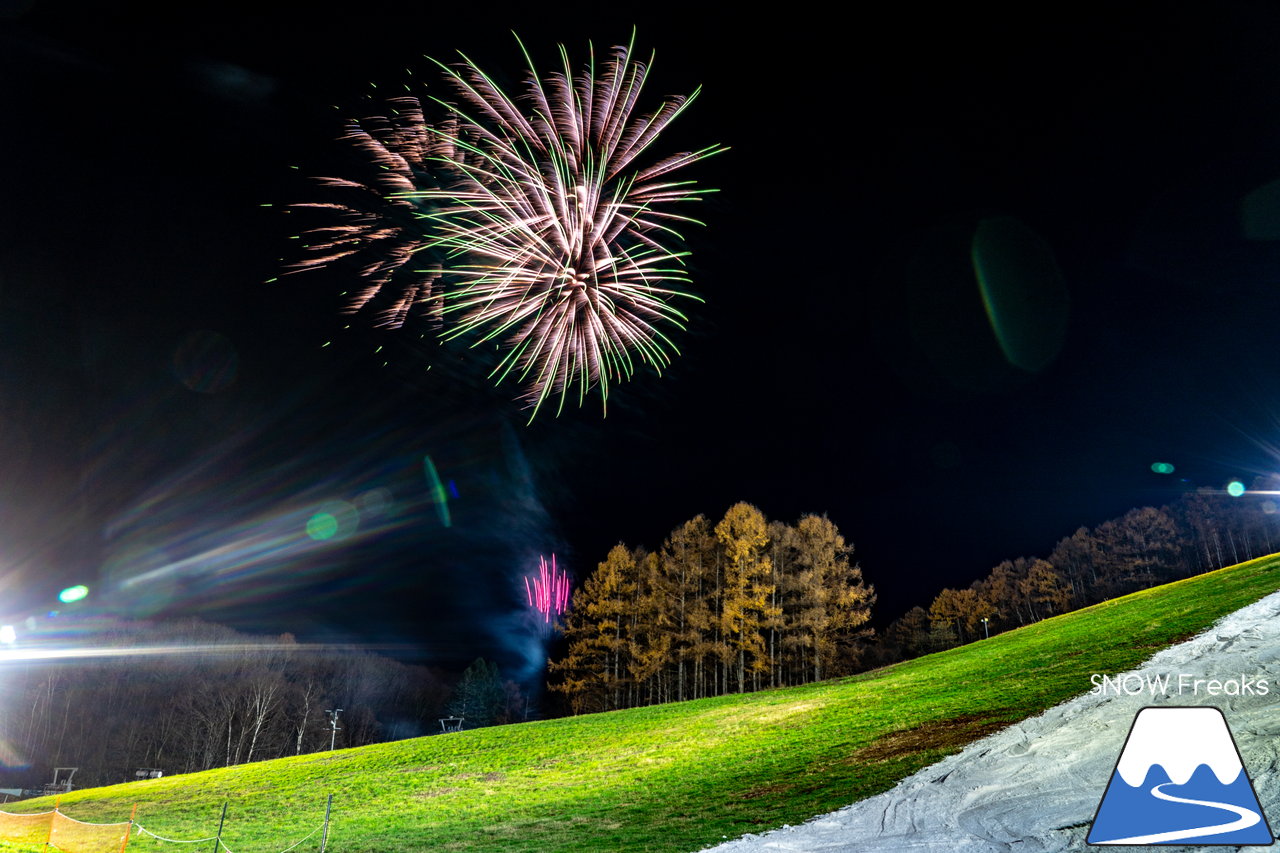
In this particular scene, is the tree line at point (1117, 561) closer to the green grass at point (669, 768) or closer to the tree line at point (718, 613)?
the tree line at point (718, 613)

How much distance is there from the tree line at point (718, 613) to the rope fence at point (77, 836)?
1135 inches

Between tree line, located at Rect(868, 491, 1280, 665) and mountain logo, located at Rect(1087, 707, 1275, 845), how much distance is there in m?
78.6

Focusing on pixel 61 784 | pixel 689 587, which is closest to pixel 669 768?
pixel 689 587

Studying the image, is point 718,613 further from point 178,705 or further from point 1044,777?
point 178,705

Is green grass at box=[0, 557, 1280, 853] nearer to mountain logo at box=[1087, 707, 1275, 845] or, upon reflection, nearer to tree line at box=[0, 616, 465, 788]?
mountain logo at box=[1087, 707, 1275, 845]

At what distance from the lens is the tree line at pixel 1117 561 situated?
80.7 meters

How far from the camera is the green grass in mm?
14500

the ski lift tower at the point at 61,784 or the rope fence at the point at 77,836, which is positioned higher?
the rope fence at the point at 77,836

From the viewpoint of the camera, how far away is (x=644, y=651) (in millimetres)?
46281

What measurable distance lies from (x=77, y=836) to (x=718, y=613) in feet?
117

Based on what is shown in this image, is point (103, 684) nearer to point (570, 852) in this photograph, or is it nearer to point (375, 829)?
point (375, 829)

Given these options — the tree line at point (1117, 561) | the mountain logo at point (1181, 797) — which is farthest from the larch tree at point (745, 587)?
the tree line at point (1117, 561)

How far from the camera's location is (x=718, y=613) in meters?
46.4

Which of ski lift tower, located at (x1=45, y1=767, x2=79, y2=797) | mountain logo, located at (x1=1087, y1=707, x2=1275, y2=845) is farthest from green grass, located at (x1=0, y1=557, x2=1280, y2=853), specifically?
ski lift tower, located at (x1=45, y1=767, x2=79, y2=797)
